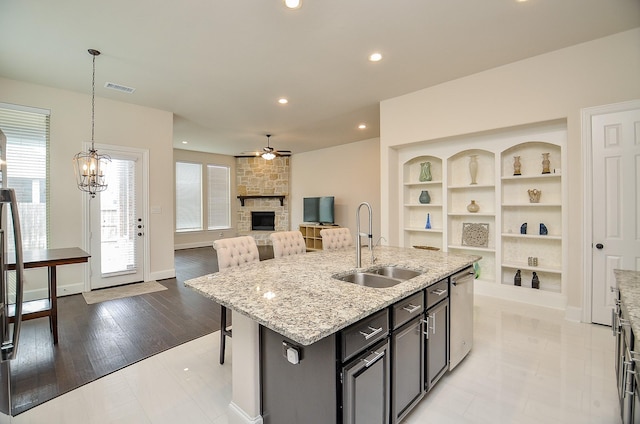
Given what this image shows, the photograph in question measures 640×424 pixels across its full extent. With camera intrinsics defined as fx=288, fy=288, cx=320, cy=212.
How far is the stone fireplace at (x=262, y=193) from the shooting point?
9516 millimetres

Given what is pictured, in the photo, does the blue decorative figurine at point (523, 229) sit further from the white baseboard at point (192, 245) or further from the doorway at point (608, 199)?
the white baseboard at point (192, 245)

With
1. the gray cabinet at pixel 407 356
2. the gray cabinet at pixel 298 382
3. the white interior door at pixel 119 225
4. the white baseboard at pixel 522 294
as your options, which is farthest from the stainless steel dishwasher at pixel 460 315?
the white interior door at pixel 119 225

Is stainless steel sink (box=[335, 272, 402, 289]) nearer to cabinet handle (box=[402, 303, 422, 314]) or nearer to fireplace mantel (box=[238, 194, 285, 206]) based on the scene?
cabinet handle (box=[402, 303, 422, 314])

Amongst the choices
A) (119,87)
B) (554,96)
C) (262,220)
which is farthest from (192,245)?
(554,96)

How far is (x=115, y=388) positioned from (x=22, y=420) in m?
0.49

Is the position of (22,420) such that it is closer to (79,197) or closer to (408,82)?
(79,197)

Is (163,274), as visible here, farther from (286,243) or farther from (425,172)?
(425,172)

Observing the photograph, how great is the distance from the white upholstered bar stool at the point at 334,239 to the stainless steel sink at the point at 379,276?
125cm

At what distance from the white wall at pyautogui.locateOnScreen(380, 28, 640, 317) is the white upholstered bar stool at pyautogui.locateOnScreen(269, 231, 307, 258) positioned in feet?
8.46

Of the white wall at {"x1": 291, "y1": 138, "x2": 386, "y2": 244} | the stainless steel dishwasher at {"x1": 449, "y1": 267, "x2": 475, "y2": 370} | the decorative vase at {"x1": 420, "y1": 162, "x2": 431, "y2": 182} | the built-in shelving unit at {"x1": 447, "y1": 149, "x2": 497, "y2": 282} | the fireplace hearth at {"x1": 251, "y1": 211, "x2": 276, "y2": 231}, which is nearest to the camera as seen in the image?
the stainless steel dishwasher at {"x1": 449, "y1": 267, "x2": 475, "y2": 370}

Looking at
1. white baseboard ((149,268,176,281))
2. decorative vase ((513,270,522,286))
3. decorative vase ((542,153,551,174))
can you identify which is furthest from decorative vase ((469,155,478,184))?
white baseboard ((149,268,176,281))

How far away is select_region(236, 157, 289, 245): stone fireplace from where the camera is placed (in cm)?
952

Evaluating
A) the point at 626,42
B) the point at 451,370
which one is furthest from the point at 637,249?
the point at 451,370

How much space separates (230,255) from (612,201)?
406 cm
